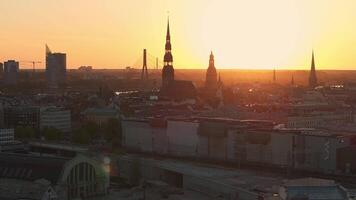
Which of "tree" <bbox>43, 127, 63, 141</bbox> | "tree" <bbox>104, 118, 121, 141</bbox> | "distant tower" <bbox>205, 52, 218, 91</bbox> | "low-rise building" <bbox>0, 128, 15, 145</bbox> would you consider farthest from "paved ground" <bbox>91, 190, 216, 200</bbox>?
"distant tower" <bbox>205, 52, 218, 91</bbox>

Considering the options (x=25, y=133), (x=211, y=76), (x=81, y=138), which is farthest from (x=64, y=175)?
(x=211, y=76)

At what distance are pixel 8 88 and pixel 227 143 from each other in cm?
7583

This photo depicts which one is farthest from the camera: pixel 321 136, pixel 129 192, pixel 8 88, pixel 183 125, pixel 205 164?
pixel 8 88

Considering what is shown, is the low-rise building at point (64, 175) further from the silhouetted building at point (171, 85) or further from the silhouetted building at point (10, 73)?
the silhouetted building at point (10, 73)

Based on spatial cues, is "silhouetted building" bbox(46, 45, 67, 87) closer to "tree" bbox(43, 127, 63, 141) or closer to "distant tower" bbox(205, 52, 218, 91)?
"distant tower" bbox(205, 52, 218, 91)

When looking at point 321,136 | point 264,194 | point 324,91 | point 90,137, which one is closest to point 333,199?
point 264,194

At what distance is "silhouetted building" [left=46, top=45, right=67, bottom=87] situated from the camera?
12606cm

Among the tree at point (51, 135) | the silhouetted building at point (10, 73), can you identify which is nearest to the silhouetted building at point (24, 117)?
the tree at point (51, 135)

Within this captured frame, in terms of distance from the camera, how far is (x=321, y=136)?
3497 cm

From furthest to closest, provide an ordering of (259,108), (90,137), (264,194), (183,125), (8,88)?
(8,88) < (259,108) < (90,137) < (183,125) < (264,194)

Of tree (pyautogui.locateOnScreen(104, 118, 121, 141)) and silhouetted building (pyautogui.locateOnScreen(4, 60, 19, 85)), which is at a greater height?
silhouetted building (pyautogui.locateOnScreen(4, 60, 19, 85))

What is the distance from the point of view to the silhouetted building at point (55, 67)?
126m

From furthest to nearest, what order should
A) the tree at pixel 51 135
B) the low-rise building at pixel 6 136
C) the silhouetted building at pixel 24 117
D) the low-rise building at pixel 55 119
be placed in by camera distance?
1. the silhouetted building at pixel 24 117
2. the low-rise building at pixel 55 119
3. the tree at pixel 51 135
4. the low-rise building at pixel 6 136

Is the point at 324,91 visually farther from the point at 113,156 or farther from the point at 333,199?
the point at 333,199
